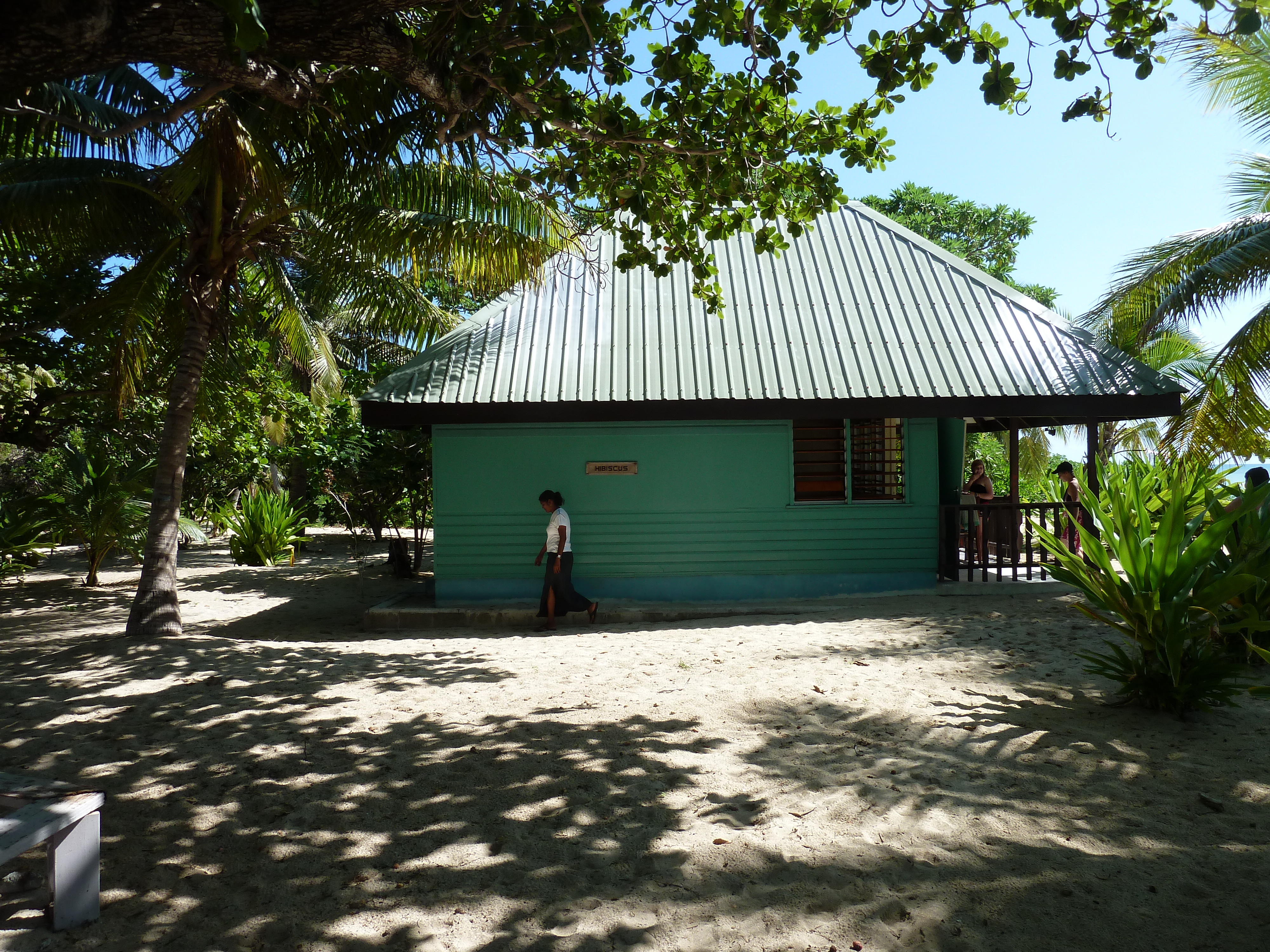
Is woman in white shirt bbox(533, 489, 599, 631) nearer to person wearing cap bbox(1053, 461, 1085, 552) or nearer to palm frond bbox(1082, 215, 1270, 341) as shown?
person wearing cap bbox(1053, 461, 1085, 552)

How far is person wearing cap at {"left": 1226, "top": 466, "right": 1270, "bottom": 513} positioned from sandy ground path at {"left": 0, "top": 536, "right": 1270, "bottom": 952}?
1397 mm

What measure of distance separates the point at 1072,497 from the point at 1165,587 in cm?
675

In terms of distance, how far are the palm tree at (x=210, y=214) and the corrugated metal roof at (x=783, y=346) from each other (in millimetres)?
1484

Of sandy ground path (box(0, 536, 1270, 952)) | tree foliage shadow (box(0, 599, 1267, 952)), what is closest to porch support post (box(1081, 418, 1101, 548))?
sandy ground path (box(0, 536, 1270, 952))

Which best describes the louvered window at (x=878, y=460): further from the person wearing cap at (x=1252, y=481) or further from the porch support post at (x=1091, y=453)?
the person wearing cap at (x=1252, y=481)

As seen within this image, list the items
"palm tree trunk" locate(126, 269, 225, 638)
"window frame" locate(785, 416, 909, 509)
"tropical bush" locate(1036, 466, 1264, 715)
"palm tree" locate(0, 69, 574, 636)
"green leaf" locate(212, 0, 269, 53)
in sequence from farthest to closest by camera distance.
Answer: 1. "window frame" locate(785, 416, 909, 509)
2. "palm tree trunk" locate(126, 269, 225, 638)
3. "palm tree" locate(0, 69, 574, 636)
4. "tropical bush" locate(1036, 466, 1264, 715)
5. "green leaf" locate(212, 0, 269, 53)

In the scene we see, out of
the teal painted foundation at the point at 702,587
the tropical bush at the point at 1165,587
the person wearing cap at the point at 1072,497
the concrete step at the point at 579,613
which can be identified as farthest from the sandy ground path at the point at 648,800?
the person wearing cap at the point at 1072,497

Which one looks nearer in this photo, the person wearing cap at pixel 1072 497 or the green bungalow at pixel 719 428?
the green bungalow at pixel 719 428

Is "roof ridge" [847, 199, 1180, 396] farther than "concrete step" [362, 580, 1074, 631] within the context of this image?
Yes

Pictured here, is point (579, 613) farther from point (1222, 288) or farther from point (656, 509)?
point (1222, 288)

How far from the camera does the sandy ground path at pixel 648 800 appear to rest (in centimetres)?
326

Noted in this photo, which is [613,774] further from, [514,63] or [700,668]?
[514,63]

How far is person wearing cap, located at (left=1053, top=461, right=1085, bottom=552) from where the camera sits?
11.1 m

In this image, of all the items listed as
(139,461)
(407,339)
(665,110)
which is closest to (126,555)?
(139,461)
